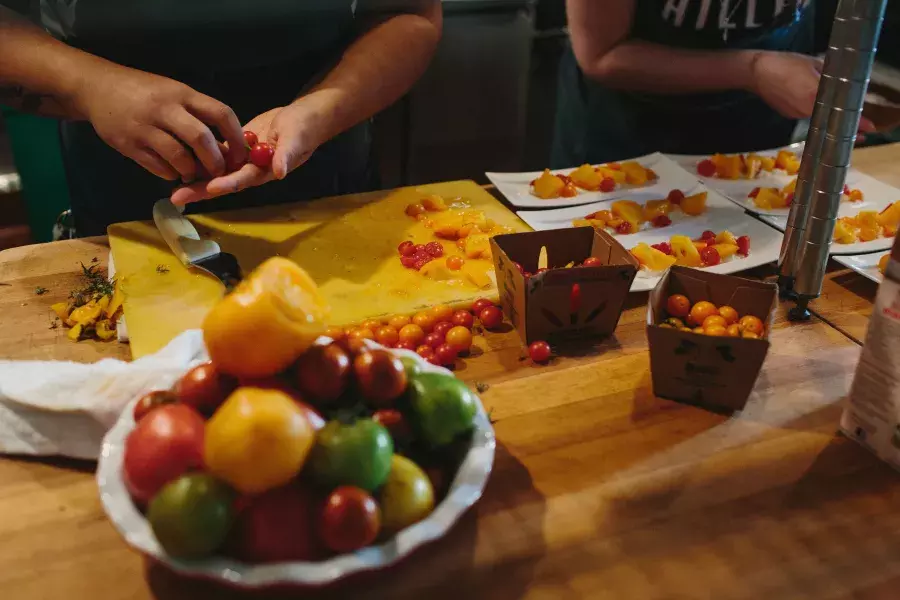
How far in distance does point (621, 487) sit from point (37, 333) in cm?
87

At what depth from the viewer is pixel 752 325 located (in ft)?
3.41

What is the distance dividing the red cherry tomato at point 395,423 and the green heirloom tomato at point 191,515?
0.56 ft

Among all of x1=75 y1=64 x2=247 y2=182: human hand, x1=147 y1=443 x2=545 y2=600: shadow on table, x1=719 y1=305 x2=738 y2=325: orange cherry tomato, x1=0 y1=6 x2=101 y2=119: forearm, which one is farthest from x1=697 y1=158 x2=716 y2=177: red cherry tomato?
x1=0 y1=6 x2=101 y2=119: forearm

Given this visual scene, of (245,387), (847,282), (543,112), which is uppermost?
(245,387)

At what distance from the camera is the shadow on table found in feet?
2.48

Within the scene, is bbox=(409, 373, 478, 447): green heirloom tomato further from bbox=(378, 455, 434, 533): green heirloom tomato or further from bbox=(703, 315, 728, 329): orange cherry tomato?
bbox=(703, 315, 728, 329): orange cherry tomato

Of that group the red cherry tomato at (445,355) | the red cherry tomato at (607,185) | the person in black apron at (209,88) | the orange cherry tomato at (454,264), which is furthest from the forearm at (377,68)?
the red cherry tomato at (445,355)

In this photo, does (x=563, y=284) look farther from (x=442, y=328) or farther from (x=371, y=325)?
(x=371, y=325)

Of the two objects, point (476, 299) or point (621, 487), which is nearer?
point (621, 487)

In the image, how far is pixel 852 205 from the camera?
170 cm

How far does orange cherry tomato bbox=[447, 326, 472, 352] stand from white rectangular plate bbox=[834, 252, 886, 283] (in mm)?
710

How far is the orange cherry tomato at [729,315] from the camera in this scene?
1058 millimetres

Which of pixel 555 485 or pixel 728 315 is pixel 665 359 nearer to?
pixel 728 315

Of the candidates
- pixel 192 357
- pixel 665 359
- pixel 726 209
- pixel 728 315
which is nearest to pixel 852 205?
pixel 726 209
